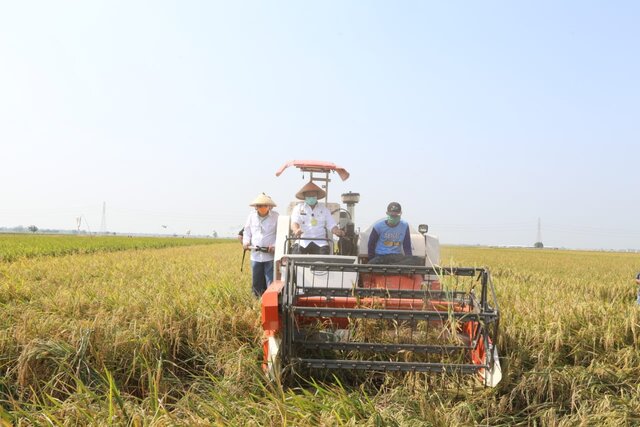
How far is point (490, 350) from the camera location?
13.2ft

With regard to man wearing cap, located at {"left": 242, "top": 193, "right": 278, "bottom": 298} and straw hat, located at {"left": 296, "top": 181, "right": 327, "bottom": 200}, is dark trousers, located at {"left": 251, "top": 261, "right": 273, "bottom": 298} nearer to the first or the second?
man wearing cap, located at {"left": 242, "top": 193, "right": 278, "bottom": 298}

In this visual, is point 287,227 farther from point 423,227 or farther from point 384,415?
point 384,415

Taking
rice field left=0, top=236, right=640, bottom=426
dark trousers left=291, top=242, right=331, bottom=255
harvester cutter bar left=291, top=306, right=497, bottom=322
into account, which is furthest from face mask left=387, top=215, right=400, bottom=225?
harvester cutter bar left=291, top=306, right=497, bottom=322

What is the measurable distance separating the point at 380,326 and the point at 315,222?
2.40m

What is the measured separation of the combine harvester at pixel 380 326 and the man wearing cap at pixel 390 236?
1377mm

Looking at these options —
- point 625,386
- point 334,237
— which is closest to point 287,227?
point 334,237

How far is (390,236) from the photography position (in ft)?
21.8

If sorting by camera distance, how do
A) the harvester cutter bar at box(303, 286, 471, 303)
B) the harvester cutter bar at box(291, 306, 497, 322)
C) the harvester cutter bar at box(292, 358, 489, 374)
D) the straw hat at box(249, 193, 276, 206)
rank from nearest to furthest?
the harvester cutter bar at box(292, 358, 489, 374) → the harvester cutter bar at box(291, 306, 497, 322) → the harvester cutter bar at box(303, 286, 471, 303) → the straw hat at box(249, 193, 276, 206)

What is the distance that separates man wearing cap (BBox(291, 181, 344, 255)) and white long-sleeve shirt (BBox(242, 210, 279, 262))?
820 millimetres

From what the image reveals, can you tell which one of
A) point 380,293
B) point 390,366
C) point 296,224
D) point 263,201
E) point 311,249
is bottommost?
Result: point 390,366

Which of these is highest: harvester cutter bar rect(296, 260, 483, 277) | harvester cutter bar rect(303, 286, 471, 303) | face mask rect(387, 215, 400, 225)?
face mask rect(387, 215, 400, 225)

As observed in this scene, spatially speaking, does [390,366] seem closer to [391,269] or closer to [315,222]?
[391,269]

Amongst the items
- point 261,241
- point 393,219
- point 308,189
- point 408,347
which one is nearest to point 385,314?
point 408,347

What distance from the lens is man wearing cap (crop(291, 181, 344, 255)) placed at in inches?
261
